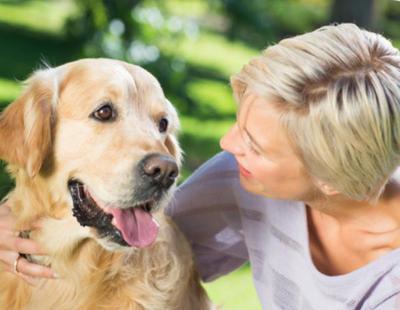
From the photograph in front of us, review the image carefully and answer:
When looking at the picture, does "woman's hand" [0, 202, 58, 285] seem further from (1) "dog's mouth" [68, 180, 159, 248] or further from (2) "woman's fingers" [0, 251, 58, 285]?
(1) "dog's mouth" [68, 180, 159, 248]

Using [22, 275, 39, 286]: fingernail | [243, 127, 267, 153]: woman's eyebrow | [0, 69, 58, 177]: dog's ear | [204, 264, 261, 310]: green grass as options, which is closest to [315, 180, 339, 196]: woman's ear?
[243, 127, 267, 153]: woman's eyebrow

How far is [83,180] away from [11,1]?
8441mm

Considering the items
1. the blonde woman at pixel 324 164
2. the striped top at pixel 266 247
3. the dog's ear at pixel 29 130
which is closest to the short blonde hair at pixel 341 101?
the blonde woman at pixel 324 164

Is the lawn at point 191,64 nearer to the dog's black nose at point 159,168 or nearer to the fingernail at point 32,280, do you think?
the fingernail at point 32,280

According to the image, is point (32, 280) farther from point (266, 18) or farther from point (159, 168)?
point (266, 18)

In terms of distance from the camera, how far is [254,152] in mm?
2766

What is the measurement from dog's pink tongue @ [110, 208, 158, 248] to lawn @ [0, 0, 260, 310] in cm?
161

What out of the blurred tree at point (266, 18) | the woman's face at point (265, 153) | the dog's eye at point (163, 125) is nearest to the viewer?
the woman's face at point (265, 153)

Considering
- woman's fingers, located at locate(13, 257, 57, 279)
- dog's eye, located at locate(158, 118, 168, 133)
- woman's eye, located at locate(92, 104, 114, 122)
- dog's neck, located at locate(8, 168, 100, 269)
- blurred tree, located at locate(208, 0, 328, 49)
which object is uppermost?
woman's eye, located at locate(92, 104, 114, 122)

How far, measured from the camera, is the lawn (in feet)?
16.8

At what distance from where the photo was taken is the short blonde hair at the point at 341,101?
260 cm

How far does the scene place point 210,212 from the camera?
10.8 ft

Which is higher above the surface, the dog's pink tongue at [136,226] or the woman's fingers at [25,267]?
the dog's pink tongue at [136,226]

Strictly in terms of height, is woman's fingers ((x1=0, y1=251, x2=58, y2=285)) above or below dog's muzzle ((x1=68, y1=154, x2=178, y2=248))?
below
